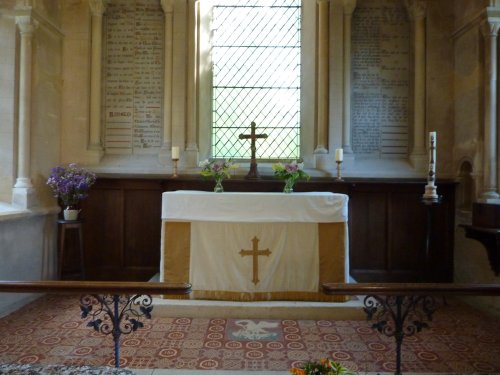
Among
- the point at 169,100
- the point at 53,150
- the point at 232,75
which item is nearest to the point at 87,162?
the point at 53,150

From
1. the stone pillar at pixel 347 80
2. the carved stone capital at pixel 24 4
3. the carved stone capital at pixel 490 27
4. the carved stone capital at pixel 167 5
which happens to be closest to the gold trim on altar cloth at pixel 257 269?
the stone pillar at pixel 347 80

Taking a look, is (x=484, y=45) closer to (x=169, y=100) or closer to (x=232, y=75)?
(x=232, y=75)

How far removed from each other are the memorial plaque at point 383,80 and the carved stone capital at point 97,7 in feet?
11.6

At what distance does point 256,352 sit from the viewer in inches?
130

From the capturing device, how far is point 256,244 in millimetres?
4238

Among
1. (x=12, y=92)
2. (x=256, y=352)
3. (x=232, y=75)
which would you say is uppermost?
(x=232, y=75)

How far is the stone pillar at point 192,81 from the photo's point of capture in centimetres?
573

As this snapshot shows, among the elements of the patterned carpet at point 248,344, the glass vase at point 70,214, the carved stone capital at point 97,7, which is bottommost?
the patterned carpet at point 248,344

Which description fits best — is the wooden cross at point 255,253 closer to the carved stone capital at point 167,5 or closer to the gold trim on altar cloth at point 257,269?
the gold trim on altar cloth at point 257,269

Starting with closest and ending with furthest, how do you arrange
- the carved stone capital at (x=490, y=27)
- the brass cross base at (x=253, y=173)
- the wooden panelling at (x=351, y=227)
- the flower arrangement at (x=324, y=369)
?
the flower arrangement at (x=324, y=369) < the carved stone capital at (x=490, y=27) < the brass cross base at (x=253, y=173) < the wooden panelling at (x=351, y=227)

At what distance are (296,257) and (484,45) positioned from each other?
3438mm

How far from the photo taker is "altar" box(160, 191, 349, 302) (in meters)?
4.24

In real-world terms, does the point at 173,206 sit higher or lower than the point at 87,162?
lower

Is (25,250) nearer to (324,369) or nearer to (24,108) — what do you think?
(24,108)
